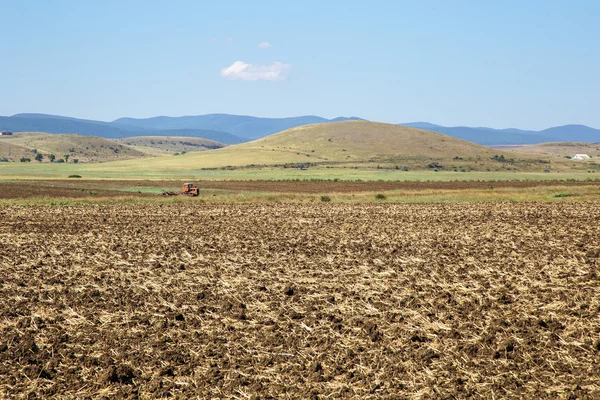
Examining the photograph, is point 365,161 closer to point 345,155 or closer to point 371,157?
point 371,157

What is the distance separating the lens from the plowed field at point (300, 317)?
36.0 feet

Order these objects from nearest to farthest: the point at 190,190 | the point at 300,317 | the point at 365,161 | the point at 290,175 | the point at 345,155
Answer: the point at 300,317, the point at 190,190, the point at 290,175, the point at 365,161, the point at 345,155

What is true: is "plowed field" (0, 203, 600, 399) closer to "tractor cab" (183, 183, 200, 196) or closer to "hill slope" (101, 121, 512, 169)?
"tractor cab" (183, 183, 200, 196)

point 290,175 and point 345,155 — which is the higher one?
point 345,155

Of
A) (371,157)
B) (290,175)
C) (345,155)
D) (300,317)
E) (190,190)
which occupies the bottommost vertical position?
(290,175)

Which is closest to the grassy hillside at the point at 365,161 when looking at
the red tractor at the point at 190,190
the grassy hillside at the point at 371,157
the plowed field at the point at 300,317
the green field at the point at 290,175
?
the grassy hillside at the point at 371,157

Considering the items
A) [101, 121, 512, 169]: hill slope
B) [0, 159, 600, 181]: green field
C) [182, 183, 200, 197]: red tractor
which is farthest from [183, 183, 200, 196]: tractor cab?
[101, 121, 512, 169]: hill slope

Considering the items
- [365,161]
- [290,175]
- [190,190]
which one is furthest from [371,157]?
[190,190]

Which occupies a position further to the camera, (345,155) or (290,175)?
(345,155)

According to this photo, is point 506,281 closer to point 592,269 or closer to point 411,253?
point 592,269

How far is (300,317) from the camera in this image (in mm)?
14305

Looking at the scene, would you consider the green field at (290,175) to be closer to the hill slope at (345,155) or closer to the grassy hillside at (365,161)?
the grassy hillside at (365,161)

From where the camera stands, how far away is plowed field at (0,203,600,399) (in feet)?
36.0

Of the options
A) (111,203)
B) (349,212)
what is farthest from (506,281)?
(111,203)
